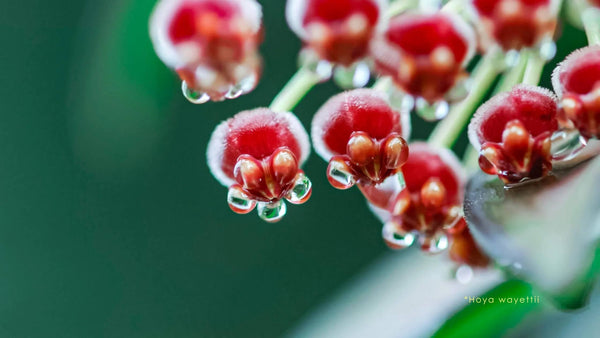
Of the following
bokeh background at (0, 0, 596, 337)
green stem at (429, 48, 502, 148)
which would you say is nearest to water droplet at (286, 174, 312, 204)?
green stem at (429, 48, 502, 148)

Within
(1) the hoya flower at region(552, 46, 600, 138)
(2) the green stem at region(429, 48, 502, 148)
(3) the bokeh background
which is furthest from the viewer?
(3) the bokeh background

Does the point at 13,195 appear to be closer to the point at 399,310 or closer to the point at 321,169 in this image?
the point at 321,169

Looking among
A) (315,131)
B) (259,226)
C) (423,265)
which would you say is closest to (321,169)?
(259,226)

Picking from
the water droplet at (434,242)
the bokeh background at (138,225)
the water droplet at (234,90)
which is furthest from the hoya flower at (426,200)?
the bokeh background at (138,225)

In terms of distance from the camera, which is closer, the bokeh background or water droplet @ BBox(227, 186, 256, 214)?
water droplet @ BBox(227, 186, 256, 214)

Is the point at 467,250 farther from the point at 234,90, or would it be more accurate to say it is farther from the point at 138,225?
the point at 138,225

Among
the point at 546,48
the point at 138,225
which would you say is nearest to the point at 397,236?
the point at 546,48

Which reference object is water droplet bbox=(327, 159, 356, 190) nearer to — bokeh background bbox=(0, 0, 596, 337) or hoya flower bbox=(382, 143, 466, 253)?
hoya flower bbox=(382, 143, 466, 253)
